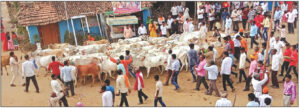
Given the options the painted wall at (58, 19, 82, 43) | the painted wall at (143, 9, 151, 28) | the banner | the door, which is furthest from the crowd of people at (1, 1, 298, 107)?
the painted wall at (58, 19, 82, 43)

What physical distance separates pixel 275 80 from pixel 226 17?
280 inches

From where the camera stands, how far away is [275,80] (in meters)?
11.2

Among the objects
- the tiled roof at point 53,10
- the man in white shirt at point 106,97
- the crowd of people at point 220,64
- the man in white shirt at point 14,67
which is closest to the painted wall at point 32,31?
the tiled roof at point 53,10

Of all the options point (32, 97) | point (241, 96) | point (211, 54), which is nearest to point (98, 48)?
point (32, 97)

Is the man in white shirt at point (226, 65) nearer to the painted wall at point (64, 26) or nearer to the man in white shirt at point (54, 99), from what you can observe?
the man in white shirt at point (54, 99)

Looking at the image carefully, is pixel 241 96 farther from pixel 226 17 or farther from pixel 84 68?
pixel 226 17

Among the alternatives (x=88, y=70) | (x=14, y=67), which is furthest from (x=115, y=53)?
(x=14, y=67)

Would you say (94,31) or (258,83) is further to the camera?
(94,31)

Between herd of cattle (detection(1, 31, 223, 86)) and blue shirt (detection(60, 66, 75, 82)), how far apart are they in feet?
2.98

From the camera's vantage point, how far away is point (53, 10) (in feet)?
61.1

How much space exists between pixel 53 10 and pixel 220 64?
10017 millimetres

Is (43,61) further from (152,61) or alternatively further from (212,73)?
(212,73)

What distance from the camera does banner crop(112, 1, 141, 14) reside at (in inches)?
731

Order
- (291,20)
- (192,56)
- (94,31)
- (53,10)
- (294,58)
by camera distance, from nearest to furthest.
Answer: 1. (294,58)
2. (192,56)
3. (291,20)
4. (53,10)
5. (94,31)
